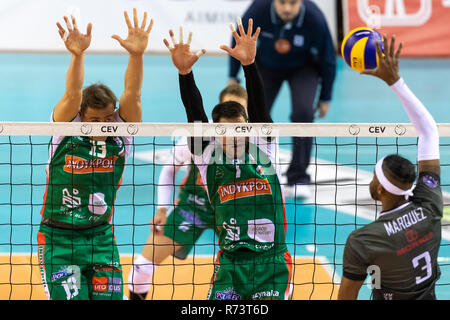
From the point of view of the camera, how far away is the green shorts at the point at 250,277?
13.8ft

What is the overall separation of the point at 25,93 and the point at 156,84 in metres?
2.67

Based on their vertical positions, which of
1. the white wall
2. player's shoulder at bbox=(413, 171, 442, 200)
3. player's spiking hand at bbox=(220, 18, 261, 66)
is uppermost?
the white wall

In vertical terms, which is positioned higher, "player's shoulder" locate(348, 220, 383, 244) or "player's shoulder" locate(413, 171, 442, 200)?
"player's shoulder" locate(413, 171, 442, 200)

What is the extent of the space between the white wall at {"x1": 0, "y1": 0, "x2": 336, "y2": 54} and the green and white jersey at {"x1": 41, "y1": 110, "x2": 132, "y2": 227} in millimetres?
11646

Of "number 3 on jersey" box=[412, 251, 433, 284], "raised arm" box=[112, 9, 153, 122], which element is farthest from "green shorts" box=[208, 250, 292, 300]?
"raised arm" box=[112, 9, 153, 122]

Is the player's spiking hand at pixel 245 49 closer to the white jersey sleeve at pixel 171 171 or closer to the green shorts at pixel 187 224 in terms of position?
the white jersey sleeve at pixel 171 171

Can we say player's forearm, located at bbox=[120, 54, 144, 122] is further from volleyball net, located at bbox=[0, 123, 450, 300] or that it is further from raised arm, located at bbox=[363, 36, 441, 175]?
raised arm, located at bbox=[363, 36, 441, 175]

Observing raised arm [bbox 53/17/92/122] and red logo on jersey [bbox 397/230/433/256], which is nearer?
red logo on jersey [bbox 397/230/433/256]

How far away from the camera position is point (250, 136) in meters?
4.32

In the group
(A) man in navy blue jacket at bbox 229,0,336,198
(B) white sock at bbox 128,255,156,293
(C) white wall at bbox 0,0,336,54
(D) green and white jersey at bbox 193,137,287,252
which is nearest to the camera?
(D) green and white jersey at bbox 193,137,287,252

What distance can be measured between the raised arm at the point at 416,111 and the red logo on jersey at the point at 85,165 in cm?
178

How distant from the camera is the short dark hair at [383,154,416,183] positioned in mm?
3582

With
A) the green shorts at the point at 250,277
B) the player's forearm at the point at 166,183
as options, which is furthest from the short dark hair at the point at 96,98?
the green shorts at the point at 250,277
